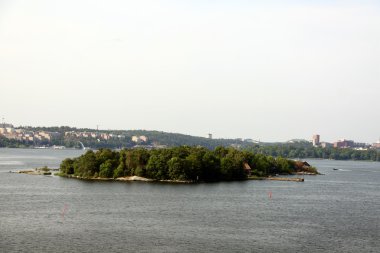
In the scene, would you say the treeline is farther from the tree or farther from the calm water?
the calm water

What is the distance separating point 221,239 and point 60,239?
10257 millimetres

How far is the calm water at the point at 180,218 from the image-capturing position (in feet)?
125

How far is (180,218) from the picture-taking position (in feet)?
159

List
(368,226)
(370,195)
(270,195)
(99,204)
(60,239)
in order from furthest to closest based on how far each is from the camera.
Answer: (370,195) < (270,195) < (99,204) < (368,226) < (60,239)

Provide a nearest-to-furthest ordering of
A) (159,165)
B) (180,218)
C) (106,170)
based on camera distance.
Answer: (180,218) → (159,165) → (106,170)

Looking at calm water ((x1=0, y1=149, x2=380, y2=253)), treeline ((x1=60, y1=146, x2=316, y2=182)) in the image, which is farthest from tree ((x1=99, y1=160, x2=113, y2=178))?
calm water ((x1=0, y1=149, x2=380, y2=253))

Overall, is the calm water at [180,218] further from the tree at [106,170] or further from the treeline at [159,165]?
the tree at [106,170]

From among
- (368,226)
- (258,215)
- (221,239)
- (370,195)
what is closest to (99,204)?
(258,215)

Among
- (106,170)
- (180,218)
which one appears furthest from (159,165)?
(180,218)

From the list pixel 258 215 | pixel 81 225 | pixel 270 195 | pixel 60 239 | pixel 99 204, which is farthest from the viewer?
pixel 270 195

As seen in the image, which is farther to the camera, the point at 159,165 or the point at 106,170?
the point at 106,170

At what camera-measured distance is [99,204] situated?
55.4 metres

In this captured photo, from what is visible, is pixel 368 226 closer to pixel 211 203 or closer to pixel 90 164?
pixel 211 203

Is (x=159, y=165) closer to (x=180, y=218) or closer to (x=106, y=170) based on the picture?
(x=106, y=170)
